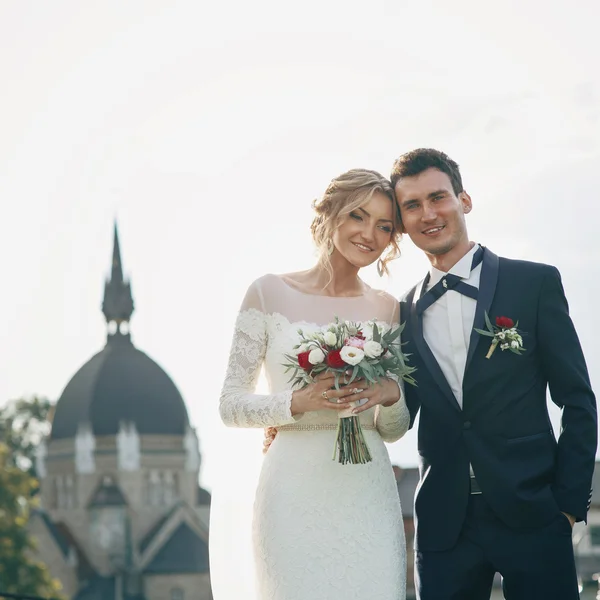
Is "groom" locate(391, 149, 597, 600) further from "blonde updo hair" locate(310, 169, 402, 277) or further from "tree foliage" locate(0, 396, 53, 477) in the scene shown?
"tree foliage" locate(0, 396, 53, 477)

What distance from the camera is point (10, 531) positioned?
187 ft

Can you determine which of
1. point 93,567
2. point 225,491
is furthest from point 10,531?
point 225,491

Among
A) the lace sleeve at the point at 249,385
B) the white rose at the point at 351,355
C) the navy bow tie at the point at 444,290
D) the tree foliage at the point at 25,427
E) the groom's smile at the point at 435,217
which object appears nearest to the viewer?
the white rose at the point at 351,355

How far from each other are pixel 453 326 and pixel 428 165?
80 cm

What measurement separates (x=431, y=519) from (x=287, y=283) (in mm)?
1342

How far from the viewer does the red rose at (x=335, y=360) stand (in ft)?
18.9

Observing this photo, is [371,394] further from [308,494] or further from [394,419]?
[308,494]

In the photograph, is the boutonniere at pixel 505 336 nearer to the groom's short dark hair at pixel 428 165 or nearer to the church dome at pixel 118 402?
the groom's short dark hair at pixel 428 165

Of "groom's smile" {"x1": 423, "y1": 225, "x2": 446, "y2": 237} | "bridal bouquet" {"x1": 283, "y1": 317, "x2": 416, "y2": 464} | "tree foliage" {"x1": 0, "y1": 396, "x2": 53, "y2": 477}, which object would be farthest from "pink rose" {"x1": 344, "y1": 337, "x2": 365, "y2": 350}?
"tree foliage" {"x1": 0, "y1": 396, "x2": 53, "y2": 477}

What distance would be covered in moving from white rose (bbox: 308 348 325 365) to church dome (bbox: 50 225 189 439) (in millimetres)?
92957

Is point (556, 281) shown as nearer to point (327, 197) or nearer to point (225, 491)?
point (327, 197)

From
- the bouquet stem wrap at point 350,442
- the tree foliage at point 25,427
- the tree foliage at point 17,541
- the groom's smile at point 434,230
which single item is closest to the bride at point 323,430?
the bouquet stem wrap at point 350,442

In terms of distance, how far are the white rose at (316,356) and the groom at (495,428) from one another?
48cm

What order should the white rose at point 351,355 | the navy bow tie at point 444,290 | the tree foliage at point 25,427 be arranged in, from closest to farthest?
the white rose at point 351,355 → the navy bow tie at point 444,290 → the tree foliage at point 25,427
